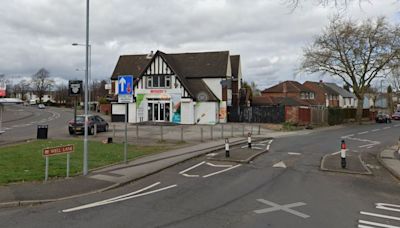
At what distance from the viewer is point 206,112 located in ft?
143

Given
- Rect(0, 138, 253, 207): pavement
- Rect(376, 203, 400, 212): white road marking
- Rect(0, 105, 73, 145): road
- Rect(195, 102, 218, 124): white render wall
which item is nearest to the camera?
Rect(376, 203, 400, 212): white road marking

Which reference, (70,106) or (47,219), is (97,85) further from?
(47,219)

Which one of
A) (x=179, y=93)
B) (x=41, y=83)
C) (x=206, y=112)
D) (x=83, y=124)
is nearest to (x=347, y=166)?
(x=83, y=124)

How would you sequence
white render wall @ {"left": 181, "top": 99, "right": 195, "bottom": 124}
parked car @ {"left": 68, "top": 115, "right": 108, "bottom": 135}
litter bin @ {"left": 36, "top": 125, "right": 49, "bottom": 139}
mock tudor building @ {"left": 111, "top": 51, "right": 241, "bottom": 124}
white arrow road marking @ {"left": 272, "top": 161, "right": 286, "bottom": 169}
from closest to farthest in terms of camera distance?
white arrow road marking @ {"left": 272, "top": 161, "right": 286, "bottom": 169}, litter bin @ {"left": 36, "top": 125, "right": 49, "bottom": 139}, parked car @ {"left": 68, "top": 115, "right": 108, "bottom": 135}, white render wall @ {"left": 181, "top": 99, "right": 195, "bottom": 124}, mock tudor building @ {"left": 111, "top": 51, "right": 241, "bottom": 124}

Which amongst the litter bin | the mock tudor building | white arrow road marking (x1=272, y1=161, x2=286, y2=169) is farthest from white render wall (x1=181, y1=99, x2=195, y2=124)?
white arrow road marking (x1=272, y1=161, x2=286, y2=169)

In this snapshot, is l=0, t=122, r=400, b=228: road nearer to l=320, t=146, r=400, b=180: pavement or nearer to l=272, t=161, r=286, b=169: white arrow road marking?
l=320, t=146, r=400, b=180: pavement

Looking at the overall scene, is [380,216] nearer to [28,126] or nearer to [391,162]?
[391,162]

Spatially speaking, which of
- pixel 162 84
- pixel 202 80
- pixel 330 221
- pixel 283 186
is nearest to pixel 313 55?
pixel 202 80

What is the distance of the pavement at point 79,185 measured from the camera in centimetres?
855

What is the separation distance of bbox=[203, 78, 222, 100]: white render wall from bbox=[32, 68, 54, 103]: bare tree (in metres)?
90.1

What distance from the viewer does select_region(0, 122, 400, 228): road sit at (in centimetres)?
704

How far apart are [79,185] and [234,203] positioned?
163 inches

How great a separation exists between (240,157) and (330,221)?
9.00 meters

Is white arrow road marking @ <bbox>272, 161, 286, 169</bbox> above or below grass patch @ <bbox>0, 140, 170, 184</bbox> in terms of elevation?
below
